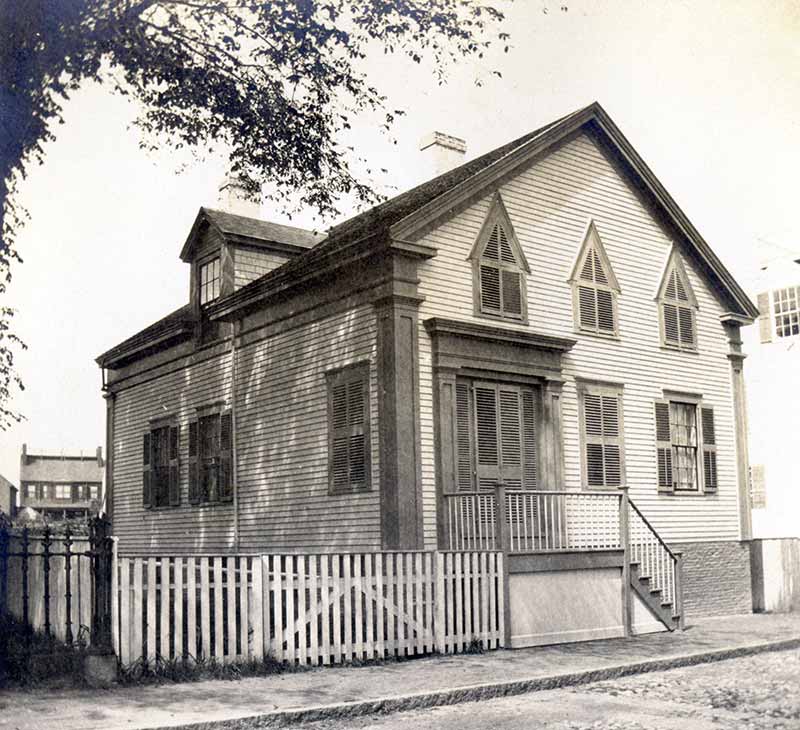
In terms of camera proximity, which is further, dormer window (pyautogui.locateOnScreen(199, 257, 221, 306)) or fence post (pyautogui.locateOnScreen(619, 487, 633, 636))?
dormer window (pyautogui.locateOnScreen(199, 257, 221, 306))

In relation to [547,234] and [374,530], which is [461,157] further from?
[374,530]

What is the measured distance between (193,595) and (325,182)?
807cm

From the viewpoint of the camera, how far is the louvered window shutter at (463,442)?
13961 millimetres

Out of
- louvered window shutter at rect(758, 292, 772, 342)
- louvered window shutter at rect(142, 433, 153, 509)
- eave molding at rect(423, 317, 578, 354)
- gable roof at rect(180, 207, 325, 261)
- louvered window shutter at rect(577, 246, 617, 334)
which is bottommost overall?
louvered window shutter at rect(142, 433, 153, 509)

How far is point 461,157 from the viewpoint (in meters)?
20.5

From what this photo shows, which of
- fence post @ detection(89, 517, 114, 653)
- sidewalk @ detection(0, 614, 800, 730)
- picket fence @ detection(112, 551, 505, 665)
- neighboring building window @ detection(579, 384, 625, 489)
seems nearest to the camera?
sidewalk @ detection(0, 614, 800, 730)

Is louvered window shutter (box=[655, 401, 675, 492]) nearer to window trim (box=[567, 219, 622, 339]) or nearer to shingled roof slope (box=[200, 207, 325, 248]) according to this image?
window trim (box=[567, 219, 622, 339])

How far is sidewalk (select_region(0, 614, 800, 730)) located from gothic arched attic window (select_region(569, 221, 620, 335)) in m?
5.82

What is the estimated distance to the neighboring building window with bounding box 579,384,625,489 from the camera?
52.3ft

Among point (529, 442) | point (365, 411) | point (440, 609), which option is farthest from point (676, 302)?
point (440, 609)

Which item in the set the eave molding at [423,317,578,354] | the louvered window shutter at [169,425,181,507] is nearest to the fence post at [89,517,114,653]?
the eave molding at [423,317,578,354]

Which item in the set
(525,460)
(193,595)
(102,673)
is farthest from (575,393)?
(102,673)

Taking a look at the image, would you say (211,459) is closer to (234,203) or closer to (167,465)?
(167,465)

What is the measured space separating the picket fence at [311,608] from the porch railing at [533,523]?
689mm
